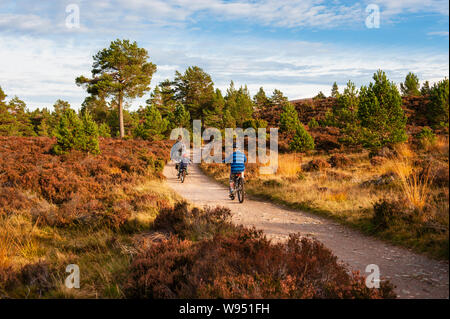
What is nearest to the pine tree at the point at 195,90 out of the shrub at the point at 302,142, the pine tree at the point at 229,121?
the pine tree at the point at 229,121

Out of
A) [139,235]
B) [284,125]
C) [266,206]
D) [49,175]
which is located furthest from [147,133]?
[139,235]

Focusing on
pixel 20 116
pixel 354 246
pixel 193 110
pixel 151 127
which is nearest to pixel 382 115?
pixel 354 246

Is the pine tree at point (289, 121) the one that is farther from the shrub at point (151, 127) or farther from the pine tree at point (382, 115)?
the shrub at point (151, 127)

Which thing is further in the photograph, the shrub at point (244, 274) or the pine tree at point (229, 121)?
the pine tree at point (229, 121)

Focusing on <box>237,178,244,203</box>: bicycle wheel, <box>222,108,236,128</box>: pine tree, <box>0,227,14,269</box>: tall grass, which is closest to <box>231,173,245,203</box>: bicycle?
<box>237,178,244,203</box>: bicycle wheel

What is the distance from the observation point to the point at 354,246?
566cm

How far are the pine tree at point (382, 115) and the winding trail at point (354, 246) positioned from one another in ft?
36.1

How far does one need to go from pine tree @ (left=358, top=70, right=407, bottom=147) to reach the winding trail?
1100 centimetres

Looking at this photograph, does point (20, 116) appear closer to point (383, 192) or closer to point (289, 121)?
point (289, 121)

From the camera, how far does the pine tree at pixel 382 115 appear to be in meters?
16.6

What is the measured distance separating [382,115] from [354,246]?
14.2 m

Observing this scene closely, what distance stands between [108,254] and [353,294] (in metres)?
4.53

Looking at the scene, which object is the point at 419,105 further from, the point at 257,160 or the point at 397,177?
the point at 397,177

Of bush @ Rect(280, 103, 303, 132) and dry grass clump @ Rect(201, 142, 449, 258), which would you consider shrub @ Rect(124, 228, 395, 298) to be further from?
bush @ Rect(280, 103, 303, 132)
